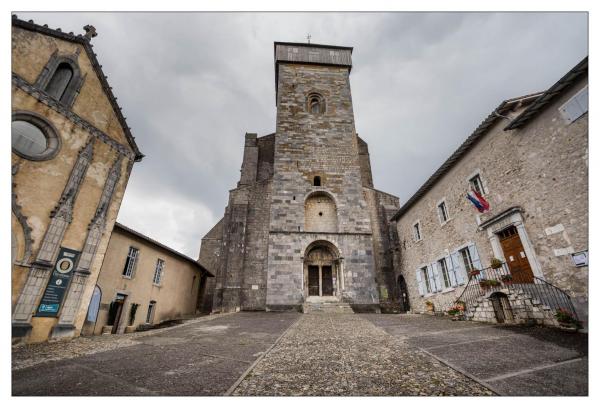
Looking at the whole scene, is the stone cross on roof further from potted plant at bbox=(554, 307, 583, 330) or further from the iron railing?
potted plant at bbox=(554, 307, 583, 330)

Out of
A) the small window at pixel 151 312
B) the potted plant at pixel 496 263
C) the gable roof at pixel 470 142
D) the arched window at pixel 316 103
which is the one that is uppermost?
the arched window at pixel 316 103

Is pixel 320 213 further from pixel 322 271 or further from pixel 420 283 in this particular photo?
pixel 420 283

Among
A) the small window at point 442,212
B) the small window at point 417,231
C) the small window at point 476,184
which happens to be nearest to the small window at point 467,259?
the small window at point 442,212

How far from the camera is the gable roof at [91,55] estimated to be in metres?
6.65

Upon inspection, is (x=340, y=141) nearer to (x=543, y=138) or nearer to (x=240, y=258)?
(x=240, y=258)

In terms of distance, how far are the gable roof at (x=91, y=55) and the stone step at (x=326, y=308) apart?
9541mm

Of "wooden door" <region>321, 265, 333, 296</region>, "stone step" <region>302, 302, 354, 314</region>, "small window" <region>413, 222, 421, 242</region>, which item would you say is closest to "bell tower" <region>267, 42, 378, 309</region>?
"wooden door" <region>321, 265, 333, 296</region>

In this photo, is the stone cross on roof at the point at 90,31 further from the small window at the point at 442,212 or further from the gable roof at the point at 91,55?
the small window at the point at 442,212

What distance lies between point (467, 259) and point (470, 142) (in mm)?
4469

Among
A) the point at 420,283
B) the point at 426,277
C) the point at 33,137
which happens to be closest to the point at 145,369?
the point at 33,137

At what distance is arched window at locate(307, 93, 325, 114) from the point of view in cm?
1891

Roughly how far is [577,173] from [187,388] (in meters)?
8.91

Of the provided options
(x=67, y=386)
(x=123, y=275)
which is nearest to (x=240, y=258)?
(x=123, y=275)

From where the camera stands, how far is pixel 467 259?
973 centimetres
